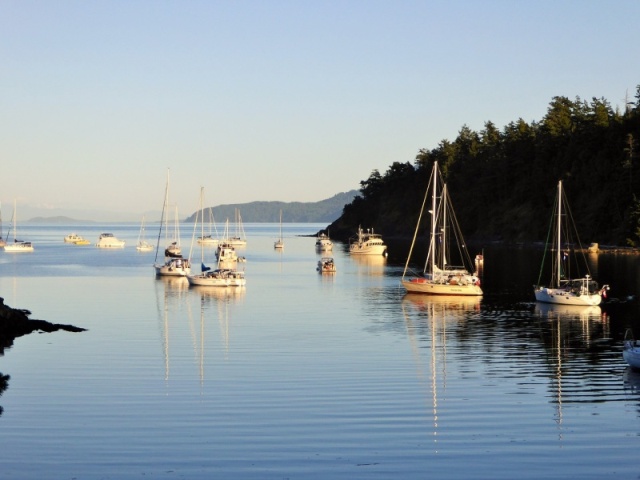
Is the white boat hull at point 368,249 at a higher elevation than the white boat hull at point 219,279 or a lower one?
higher

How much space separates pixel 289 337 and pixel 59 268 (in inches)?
3171

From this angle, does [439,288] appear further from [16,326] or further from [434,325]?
[16,326]

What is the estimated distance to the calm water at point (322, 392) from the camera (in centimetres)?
2581

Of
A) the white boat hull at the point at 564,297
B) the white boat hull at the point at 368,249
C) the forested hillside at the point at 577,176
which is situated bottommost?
the white boat hull at the point at 564,297

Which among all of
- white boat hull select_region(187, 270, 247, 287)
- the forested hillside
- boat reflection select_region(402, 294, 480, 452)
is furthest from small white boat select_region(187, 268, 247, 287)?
the forested hillside

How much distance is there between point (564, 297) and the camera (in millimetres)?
71875

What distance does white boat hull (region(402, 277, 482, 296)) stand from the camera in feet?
262

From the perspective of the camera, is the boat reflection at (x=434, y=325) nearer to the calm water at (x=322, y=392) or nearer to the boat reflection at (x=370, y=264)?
the calm water at (x=322, y=392)

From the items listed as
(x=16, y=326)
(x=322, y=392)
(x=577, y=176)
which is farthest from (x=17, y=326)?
(x=577, y=176)

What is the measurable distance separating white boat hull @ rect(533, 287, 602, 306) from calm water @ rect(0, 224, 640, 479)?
122 centimetres

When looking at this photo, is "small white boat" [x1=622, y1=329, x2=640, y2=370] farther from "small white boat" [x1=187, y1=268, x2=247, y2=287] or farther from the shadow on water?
"small white boat" [x1=187, y1=268, x2=247, y2=287]

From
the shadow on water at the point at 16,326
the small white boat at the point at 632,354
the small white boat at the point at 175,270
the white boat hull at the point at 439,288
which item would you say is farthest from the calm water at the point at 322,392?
the small white boat at the point at 175,270

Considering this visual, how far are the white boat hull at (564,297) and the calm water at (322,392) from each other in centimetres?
122

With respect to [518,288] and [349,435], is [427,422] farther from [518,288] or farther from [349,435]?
[518,288]
